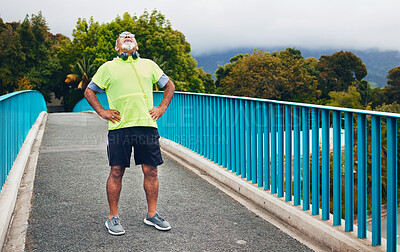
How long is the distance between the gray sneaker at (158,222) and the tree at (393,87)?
3021 inches

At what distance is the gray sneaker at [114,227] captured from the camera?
13.4ft

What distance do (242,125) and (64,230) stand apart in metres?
2.72

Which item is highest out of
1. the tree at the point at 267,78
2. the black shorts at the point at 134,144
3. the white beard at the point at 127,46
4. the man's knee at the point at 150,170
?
the tree at the point at 267,78

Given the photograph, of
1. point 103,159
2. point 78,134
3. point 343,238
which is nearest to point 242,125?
point 343,238

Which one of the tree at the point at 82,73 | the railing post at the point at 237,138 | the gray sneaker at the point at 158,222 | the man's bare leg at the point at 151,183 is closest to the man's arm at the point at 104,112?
the man's bare leg at the point at 151,183

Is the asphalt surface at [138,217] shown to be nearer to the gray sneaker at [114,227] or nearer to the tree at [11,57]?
the gray sneaker at [114,227]

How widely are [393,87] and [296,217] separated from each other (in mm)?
77262

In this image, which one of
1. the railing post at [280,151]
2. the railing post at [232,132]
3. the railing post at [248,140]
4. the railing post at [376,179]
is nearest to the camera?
the railing post at [376,179]

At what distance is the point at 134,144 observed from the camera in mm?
4125

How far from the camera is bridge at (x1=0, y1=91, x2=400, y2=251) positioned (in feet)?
12.2

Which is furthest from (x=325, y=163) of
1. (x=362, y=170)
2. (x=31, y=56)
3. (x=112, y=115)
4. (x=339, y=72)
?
(x=339, y=72)

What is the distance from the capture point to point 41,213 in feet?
15.5

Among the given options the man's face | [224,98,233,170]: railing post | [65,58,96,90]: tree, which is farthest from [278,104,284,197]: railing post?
[65,58,96,90]: tree

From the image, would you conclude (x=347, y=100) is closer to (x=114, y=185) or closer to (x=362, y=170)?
(x=362, y=170)
